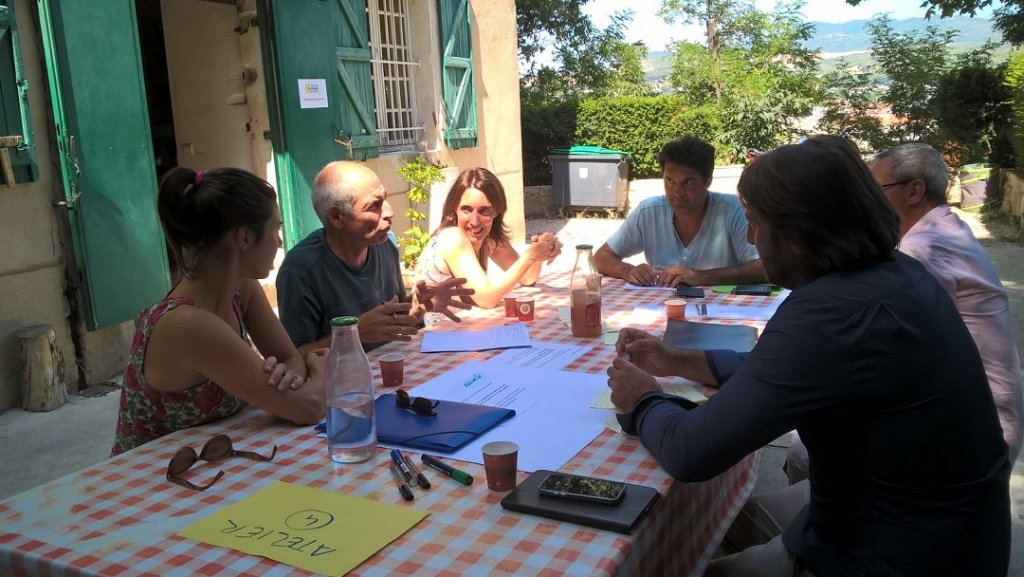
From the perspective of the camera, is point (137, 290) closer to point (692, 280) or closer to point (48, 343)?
point (48, 343)

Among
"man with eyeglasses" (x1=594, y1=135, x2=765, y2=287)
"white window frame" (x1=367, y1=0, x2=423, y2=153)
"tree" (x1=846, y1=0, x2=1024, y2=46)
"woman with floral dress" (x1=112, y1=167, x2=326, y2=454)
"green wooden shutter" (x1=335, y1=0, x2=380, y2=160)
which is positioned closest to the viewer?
"woman with floral dress" (x1=112, y1=167, x2=326, y2=454)

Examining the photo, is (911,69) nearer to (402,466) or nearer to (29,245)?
(29,245)

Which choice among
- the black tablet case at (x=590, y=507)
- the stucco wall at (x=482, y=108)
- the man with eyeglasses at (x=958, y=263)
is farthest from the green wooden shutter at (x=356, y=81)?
the black tablet case at (x=590, y=507)

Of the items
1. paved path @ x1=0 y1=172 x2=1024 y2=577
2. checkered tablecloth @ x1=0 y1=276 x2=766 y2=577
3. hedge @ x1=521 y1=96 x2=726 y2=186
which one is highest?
hedge @ x1=521 y1=96 x2=726 y2=186

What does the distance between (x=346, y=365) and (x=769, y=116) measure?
1269cm

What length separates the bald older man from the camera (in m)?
2.71

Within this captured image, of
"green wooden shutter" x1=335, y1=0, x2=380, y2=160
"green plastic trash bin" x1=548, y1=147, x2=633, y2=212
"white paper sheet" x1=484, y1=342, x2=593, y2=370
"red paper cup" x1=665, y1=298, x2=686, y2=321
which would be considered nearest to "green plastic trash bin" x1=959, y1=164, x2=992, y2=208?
"green plastic trash bin" x1=548, y1=147, x2=633, y2=212

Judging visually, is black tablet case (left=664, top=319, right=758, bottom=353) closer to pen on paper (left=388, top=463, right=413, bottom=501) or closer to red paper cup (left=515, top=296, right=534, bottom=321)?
red paper cup (left=515, top=296, right=534, bottom=321)

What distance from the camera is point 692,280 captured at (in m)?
3.50

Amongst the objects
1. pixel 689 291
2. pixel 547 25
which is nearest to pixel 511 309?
pixel 689 291

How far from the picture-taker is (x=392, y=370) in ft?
7.22

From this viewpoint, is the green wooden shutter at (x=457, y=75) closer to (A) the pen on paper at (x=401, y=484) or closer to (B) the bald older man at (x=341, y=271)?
(B) the bald older man at (x=341, y=271)

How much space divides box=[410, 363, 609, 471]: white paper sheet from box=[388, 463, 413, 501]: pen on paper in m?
0.14

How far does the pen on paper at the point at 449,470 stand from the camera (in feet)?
5.06
